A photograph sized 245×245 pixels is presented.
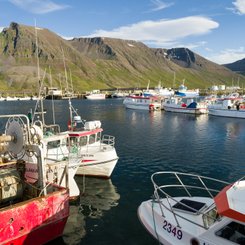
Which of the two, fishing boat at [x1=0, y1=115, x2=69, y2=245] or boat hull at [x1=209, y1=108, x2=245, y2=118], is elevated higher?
fishing boat at [x1=0, y1=115, x2=69, y2=245]

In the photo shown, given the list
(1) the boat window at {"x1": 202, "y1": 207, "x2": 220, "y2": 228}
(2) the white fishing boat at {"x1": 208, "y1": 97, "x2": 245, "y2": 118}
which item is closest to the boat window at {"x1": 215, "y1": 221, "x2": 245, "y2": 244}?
(1) the boat window at {"x1": 202, "y1": 207, "x2": 220, "y2": 228}

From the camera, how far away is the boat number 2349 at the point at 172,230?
14656 millimetres

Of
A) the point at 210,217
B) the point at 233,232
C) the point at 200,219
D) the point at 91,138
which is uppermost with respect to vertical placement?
the point at 91,138

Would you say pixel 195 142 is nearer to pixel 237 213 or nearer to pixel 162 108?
pixel 237 213

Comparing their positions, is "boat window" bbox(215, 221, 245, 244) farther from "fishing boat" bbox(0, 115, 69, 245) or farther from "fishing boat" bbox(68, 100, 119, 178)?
"fishing boat" bbox(68, 100, 119, 178)

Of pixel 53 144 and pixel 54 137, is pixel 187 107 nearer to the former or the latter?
pixel 53 144

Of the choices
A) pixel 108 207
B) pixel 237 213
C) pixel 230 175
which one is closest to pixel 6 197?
pixel 108 207

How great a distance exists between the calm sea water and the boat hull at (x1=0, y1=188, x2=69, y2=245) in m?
1.70

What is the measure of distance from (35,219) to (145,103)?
119 m

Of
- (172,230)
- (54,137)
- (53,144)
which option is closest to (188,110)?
(53,144)

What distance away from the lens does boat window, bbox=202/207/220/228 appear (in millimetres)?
14555

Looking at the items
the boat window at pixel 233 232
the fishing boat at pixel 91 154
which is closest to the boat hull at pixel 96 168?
the fishing boat at pixel 91 154

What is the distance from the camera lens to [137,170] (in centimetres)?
3666

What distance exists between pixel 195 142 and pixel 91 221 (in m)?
36.8
